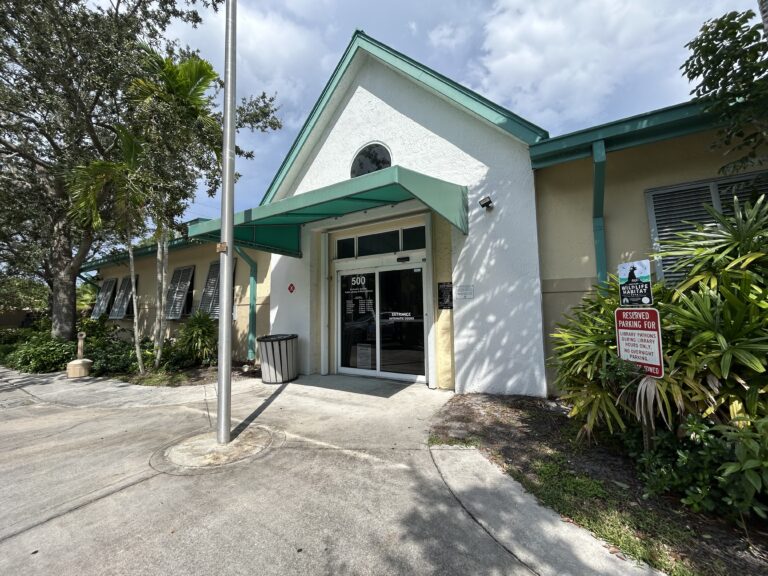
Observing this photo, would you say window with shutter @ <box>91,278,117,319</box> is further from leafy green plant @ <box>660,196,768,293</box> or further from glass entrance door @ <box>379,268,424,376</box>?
leafy green plant @ <box>660,196,768,293</box>

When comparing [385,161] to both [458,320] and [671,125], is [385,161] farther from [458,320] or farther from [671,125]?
[671,125]

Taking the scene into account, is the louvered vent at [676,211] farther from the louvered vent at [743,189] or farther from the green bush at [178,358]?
the green bush at [178,358]

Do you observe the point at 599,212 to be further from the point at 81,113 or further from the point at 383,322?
the point at 81,113

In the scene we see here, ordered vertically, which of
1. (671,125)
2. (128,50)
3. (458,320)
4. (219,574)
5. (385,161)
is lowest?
(219,574)

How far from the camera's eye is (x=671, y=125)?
4.50 meters

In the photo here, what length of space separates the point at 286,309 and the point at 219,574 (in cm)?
636

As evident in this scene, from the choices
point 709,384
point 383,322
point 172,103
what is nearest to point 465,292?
point 383,322

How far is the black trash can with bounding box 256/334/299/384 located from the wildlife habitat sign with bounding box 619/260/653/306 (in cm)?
611

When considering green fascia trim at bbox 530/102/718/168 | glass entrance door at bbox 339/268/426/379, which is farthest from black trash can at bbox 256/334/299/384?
green fascia trim at bbox 530/102/718/168

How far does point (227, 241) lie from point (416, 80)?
4.78 metres

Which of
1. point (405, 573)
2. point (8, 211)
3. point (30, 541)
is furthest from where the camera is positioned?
point (8, 211)

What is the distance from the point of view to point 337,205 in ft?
19.7

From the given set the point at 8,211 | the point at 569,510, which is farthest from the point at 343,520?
the point at 8,211

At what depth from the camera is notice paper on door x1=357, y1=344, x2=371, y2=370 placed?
24.4ft
